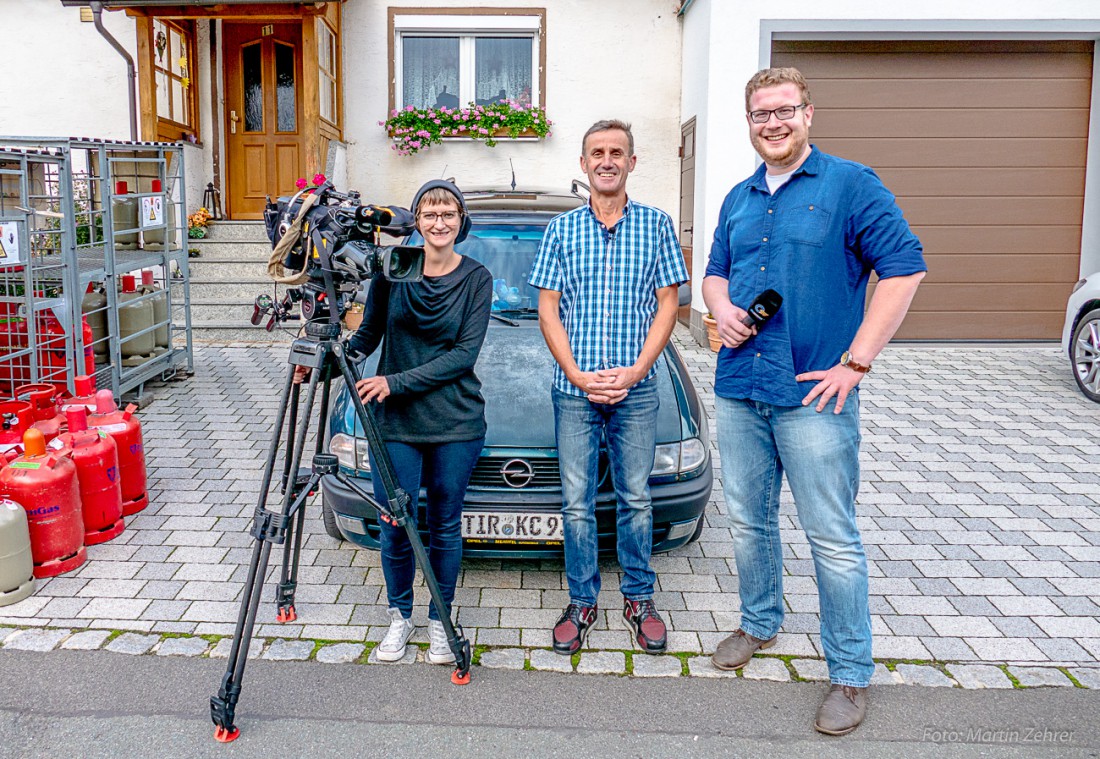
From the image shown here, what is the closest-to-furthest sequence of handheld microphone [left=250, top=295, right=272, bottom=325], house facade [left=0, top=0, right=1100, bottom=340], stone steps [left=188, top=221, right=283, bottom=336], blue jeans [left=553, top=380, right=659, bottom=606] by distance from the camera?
handheld microphone [left=250, top=295, right=272, bottom=325] < blue jeans [left=553, top=380, right=659, bottom=606] < house facade [left=0, top=0, right=1100, bottom=340] < stone steps [left=188, top=221, right=283, bottom=336]

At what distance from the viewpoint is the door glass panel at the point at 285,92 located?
1241 centimetres

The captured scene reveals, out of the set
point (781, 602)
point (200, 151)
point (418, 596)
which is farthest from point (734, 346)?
point (200, 151)

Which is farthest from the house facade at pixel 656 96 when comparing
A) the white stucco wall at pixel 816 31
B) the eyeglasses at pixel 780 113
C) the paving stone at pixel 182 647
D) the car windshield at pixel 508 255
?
the paving stone at pixel 182 647

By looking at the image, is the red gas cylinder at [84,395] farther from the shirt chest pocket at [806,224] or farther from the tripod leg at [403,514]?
the shirt chest pocket at [806,224]

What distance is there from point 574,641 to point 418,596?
2.68ft

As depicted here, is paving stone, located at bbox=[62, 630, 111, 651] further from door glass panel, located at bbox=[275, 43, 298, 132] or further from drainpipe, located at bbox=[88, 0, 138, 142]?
door glass panel, located at bbox=[275, 43, 298, 132]

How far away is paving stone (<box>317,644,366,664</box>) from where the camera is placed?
357cm

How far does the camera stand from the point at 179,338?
10.1m

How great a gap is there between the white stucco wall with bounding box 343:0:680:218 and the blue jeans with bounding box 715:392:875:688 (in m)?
8.93

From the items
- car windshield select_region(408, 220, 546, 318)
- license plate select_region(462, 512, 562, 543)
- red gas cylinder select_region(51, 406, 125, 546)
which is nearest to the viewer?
license plate select_region(462, 512, 562, 543)

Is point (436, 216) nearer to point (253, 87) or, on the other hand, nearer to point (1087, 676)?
point (1087, 676)

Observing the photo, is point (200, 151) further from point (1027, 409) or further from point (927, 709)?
point (927, 709)

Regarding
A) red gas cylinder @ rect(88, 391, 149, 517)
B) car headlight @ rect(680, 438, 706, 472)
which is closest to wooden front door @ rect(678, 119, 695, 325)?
car headlight @ rect(680, 438, 706, 472)

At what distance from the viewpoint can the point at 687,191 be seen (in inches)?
451
